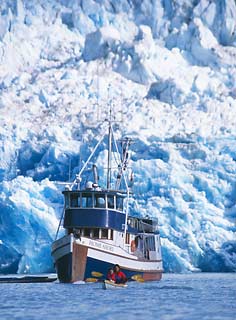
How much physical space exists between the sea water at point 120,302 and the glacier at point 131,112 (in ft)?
37.5

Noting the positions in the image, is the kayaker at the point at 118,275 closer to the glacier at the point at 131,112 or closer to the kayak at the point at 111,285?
the kayak at the point at 111,285

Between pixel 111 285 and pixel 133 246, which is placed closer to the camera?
pixel 111 285

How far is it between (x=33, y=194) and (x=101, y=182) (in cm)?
376

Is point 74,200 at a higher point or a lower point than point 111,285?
higher

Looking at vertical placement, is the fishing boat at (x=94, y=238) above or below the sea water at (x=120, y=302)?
above

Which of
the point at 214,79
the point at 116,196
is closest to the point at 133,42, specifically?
the point at 214,79

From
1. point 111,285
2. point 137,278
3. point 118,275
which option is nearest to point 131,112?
point 137,278

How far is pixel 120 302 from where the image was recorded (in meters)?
28.7

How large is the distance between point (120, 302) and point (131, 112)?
3263 cm

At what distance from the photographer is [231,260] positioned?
52188mm

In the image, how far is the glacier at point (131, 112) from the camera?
172 feet

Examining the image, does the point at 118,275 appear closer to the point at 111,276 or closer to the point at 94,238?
the point at 111,276

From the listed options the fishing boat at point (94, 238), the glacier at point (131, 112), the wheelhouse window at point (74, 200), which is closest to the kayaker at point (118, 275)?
the fishing boat at point (94, 238)

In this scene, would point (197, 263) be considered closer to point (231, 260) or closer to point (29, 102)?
point (231, 260)
